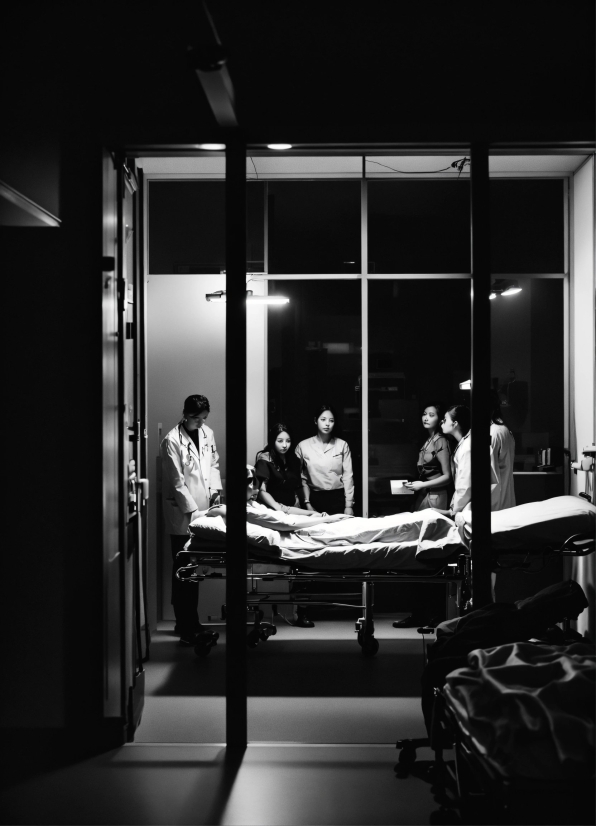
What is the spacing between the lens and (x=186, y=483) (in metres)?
5.32

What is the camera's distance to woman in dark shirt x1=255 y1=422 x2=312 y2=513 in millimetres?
5535

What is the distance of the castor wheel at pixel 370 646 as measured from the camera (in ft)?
15.2

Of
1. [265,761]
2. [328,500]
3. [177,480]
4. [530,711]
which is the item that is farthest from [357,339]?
[530,711]

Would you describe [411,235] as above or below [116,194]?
above

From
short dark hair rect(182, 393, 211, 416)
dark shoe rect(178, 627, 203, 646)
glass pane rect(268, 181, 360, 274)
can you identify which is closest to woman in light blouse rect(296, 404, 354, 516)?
short dark hair rect(182, 393, 211, 416)

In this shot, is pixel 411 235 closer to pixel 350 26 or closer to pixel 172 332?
pixel 172 332

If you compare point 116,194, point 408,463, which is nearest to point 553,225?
point 408,463

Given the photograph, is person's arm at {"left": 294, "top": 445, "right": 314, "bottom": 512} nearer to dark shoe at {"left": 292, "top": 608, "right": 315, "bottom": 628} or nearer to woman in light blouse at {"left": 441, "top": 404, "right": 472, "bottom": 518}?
dark shoe at {"left": 292, "top": 608, "right": 315, "bottom": 628}

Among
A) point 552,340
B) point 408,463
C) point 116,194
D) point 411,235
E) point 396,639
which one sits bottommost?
point 396,639

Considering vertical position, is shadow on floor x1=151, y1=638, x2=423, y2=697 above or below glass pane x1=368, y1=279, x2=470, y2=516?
below

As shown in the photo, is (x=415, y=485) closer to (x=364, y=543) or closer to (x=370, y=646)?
(x=364, y=543)

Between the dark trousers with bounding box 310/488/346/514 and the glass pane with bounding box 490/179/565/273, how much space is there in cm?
214

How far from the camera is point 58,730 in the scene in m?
3.10

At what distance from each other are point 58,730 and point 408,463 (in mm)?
3475
